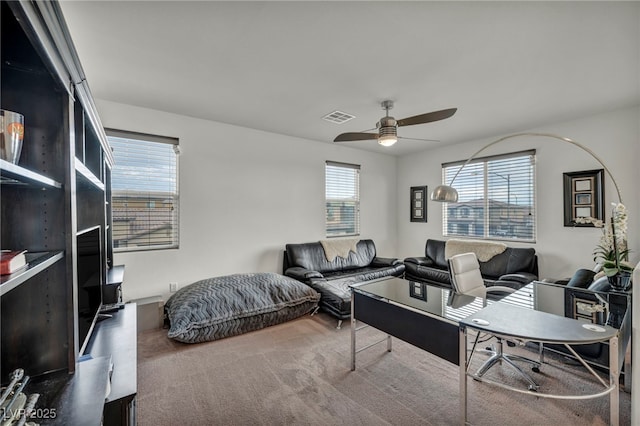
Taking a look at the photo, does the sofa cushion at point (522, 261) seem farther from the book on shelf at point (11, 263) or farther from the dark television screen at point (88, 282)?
the book on shelf at point (11, 263)

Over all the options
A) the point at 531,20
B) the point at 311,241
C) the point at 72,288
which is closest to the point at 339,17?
the point at 531,20

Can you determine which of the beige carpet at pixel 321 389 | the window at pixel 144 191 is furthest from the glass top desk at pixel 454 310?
the window at pixel 144 191

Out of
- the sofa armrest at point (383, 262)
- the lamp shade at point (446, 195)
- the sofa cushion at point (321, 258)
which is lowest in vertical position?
the sofa armrest at point (383, 262)

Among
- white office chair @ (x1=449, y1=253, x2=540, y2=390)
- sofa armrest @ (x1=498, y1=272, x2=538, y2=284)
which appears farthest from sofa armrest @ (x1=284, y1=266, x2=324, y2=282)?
sofa armrest @ (x1=498, y1=272, x2=538, y2=284)

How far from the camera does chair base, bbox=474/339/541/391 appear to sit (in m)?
2.25

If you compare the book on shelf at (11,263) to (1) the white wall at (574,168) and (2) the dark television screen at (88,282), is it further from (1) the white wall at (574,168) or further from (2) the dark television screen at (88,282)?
(1) the white wall at (574,168)

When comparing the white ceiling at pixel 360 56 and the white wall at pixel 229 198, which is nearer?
the white ceiling at pixel 360 56

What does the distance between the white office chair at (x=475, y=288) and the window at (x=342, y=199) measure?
9.19ft

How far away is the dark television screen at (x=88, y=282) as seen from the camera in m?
→ 1.47

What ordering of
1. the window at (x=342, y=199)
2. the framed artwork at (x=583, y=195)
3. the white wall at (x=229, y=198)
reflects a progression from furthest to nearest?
the window at (x=342, y=199) → the framed artwork at (x=583, y=195) → the white wall at (x=229, y=198)

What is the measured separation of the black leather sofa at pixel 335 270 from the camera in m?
3.64

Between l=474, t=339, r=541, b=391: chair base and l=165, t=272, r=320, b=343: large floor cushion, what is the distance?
203cm

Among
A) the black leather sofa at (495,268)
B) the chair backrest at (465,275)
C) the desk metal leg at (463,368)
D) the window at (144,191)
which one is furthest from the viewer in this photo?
the black leather sofa at (495,268)

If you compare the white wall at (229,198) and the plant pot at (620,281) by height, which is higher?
the white wall at (229,198)
